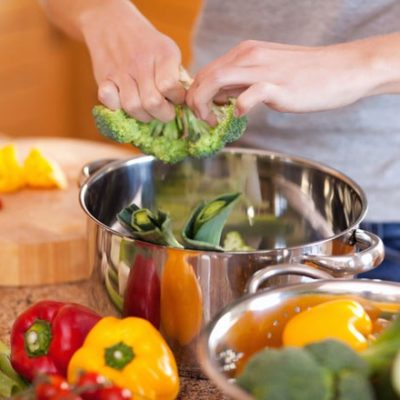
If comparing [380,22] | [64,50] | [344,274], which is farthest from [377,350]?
[64,50]

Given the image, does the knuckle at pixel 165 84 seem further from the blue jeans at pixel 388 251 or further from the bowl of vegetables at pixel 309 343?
the blue jeans at pixel 388 251

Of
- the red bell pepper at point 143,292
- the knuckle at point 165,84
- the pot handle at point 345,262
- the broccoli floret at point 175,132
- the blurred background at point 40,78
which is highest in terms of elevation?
the knuckle at point 165,84

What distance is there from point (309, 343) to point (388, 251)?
28.5 inches

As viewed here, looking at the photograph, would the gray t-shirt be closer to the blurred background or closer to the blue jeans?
the blue jeans

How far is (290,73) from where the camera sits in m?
1.19

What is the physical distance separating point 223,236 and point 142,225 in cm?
24

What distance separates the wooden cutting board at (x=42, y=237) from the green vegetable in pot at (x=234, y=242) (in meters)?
0.25

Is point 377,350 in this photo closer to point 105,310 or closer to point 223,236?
point 105,310

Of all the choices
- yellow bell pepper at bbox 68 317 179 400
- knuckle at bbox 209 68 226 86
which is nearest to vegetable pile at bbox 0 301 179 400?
yellow bell pepper at bbox 68 317 179 400

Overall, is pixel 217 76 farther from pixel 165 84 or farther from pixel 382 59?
pixel 382 59

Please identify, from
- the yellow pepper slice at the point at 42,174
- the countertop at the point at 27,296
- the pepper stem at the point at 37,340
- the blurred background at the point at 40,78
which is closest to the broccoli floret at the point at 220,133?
the countertop at the point at 27,296

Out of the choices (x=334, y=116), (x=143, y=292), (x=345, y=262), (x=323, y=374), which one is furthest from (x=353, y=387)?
(x=334, y=116)

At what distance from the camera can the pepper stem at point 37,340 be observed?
1084 mm

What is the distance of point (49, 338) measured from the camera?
3.59 feet
